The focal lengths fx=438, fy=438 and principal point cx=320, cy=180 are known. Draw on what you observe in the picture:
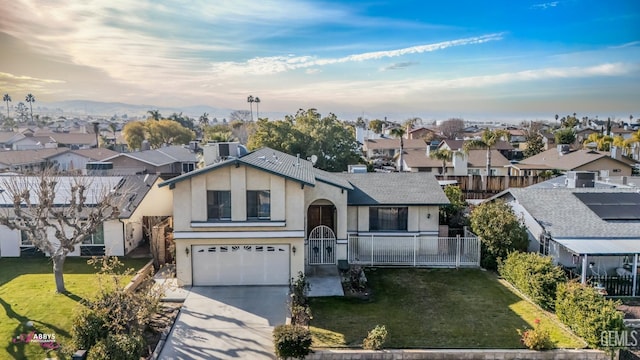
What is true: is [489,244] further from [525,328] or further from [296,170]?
[296,170]

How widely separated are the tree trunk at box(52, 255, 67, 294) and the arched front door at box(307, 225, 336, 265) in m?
11.0

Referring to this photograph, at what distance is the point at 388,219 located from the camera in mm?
23953

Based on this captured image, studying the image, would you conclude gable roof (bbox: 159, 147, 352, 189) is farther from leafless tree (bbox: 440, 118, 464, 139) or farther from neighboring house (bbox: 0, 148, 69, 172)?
leafless tree (bbox: 440, 118, 464, 139)

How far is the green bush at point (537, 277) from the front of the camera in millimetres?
17359

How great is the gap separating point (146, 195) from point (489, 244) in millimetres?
19043

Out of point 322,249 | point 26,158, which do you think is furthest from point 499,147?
point 26,158

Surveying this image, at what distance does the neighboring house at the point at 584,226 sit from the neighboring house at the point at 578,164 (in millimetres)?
22647

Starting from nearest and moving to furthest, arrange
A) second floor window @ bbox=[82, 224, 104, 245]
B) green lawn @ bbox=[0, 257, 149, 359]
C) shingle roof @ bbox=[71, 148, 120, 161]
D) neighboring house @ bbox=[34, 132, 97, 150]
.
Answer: green lawn @ bbox=[0, 257, 149, 359], second floor window @ bbox=[82, 224, 104, 245], shingle roof @ bbox=[71, 148, 120, 161], neighboring house @ bbox=[34, 132, 97, 150]

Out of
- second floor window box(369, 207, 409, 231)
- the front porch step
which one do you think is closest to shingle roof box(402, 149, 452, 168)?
second floor window box(369, 207, 409, 231)

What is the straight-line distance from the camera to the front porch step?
70.7ft

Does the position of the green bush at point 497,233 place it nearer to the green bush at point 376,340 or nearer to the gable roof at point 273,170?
the gable roof at point 273,170

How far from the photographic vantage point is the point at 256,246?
19.9m

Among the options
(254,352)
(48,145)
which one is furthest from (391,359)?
(48,145)

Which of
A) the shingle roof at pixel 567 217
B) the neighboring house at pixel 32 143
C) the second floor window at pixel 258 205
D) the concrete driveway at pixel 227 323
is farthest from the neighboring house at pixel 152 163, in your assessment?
the neighboring house at pixel 32 143
